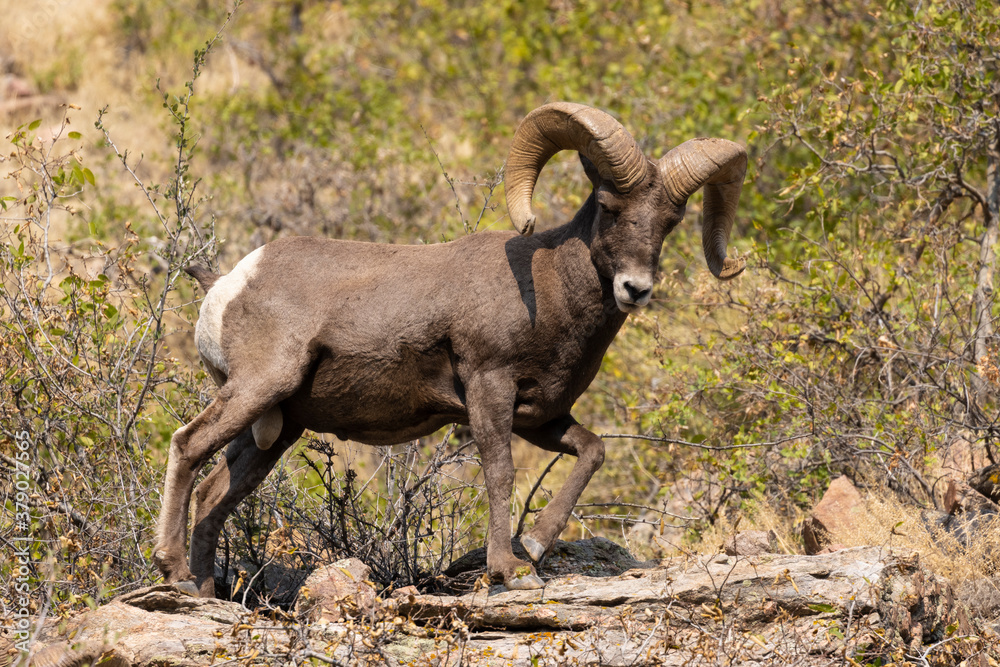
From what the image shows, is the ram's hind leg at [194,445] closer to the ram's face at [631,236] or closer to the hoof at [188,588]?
the hoof at [188,588]

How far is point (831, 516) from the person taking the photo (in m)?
7.23

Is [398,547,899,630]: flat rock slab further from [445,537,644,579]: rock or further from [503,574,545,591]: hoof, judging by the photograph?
[445,537,644,579]: rock

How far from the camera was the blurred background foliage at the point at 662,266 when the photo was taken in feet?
23.9

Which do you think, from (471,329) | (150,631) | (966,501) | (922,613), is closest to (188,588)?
(150,631)

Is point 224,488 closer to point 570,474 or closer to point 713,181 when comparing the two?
point 570,474


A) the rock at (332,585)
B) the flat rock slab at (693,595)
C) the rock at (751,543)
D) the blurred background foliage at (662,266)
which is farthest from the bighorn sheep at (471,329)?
the rock at (751,543)

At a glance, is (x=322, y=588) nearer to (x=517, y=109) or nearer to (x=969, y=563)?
(x=969, y=563)

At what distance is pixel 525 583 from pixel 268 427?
1.77m

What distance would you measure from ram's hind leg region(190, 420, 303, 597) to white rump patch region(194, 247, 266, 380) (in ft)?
1.69

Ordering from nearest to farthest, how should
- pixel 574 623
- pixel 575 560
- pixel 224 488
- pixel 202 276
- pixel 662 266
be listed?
pixel 574 623 < pixel 224 488 < pixel 202 276 < pixel 575 560 < pixel 662 266

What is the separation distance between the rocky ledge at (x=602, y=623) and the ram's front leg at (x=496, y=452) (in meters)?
0.16

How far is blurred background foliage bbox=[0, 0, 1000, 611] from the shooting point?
727 centimetres

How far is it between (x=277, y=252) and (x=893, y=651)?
4.01 metres

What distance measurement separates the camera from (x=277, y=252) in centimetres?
626
